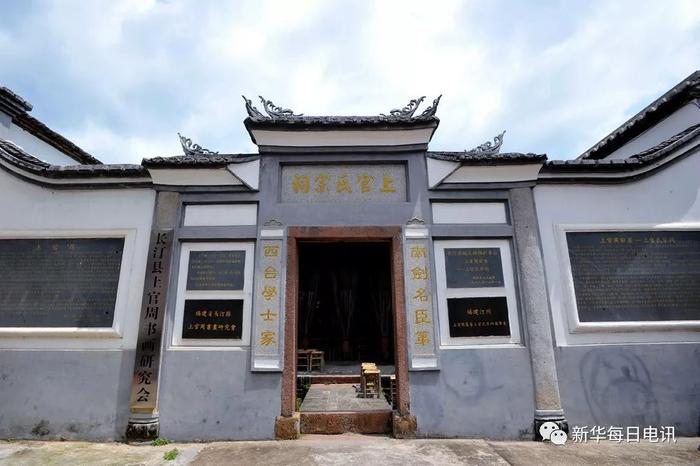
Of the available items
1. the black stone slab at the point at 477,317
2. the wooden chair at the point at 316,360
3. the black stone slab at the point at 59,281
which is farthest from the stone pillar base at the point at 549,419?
the black stone slab at the point at 59,281

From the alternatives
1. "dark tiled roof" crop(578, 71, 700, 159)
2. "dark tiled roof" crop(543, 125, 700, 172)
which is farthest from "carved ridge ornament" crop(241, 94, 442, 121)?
"dark tiled roof" crop(578, 71, 700, 159)

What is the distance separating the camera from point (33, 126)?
732cm

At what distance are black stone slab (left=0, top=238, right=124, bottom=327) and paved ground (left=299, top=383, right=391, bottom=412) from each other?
3.39 m

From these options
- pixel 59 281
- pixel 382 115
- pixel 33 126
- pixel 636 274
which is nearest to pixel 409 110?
pixel 382 115

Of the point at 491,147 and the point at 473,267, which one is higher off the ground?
the point at 491,147

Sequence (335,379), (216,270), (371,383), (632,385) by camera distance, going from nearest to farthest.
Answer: (632,385) → (216,270) → (371,383) → (335,379)

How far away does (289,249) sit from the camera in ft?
17.8

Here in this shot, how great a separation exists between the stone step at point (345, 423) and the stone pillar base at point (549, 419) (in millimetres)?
1924

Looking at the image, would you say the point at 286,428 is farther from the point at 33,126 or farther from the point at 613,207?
the point at 33,126

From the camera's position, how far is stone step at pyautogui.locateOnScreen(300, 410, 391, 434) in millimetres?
5156

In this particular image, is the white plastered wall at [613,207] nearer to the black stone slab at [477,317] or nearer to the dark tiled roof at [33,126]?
the black stone slab at [477,317]

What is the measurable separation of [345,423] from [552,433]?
8.84 feet

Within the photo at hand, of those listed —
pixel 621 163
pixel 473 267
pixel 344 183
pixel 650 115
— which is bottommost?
pixel 473 267

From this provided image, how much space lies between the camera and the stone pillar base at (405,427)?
4879 mm
